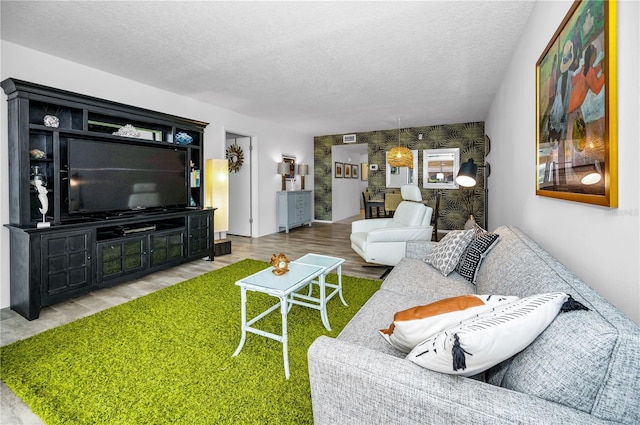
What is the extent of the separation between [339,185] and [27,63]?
23.5 feet

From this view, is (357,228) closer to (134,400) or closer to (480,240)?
(480,240)

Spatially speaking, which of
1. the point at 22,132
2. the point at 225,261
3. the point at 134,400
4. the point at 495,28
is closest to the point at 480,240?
the point at 495,28

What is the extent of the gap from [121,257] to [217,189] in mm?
1890

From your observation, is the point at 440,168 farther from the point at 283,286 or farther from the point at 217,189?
the point at 283,286

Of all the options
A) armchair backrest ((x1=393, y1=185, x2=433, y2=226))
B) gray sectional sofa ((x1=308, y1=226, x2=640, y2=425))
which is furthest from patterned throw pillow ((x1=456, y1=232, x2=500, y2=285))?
armchair backrest ((x1=393, y1=185, x2=433, y2=226))

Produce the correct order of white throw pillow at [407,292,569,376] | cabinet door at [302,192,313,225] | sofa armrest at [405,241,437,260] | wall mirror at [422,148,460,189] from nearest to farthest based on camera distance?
white throw pillow at [407,292,569,376], sofa armrest at [405,241,437,260], wall mirror at [422,148,460,189], cabinet door at [302,192,313,225]

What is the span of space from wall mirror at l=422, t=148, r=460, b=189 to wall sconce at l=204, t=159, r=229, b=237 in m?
4.72

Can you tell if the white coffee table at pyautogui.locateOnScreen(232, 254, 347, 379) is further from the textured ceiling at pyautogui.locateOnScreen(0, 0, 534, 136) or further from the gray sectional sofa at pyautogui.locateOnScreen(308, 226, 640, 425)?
the textured ceiling at pyautogui.locateOnScreen(0, 0, 534, 136)

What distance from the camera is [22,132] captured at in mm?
2643

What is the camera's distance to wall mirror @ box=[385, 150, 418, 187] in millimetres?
7348

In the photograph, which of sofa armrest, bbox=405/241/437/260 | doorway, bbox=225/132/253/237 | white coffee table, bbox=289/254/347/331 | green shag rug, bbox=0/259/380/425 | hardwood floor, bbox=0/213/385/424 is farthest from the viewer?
doorway, bbox=225/132/253/237

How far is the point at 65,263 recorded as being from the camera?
9.25ft

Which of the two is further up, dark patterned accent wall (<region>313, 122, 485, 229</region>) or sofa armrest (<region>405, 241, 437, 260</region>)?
dark patterned accent wall (<region>313, 122, 485, 229</region>)

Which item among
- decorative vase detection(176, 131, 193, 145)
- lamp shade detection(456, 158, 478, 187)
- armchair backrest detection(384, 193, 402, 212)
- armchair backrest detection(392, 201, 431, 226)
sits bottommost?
armchair backrest detection(392, 201, 431, 226)
